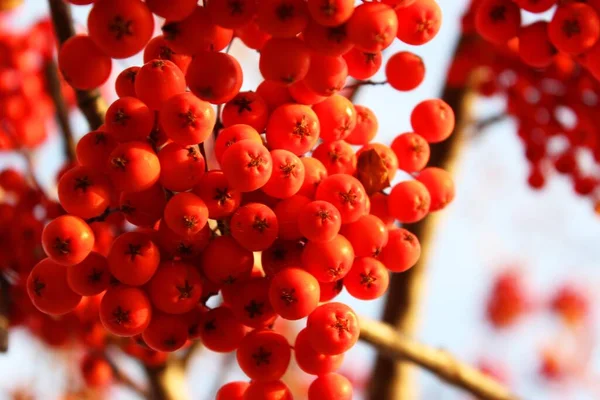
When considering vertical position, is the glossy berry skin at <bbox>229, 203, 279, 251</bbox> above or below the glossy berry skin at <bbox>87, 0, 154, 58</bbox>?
below

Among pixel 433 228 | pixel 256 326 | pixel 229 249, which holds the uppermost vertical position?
pixel 229 249

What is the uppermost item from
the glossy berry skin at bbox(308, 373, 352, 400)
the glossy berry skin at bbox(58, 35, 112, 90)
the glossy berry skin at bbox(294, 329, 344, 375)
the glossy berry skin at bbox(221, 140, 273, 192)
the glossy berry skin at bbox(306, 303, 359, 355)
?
the glossy berry skin at bbox(58, 35, 112, 90)

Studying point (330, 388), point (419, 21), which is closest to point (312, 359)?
point (330, 388)

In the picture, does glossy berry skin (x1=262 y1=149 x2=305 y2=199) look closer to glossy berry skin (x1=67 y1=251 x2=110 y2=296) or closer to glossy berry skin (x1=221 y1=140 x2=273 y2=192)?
glossy berry skin (x1=221 y1=140 x2=273 y2=192)

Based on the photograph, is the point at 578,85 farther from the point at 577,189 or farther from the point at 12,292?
the point at 12,292

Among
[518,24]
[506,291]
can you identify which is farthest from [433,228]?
[506,291]

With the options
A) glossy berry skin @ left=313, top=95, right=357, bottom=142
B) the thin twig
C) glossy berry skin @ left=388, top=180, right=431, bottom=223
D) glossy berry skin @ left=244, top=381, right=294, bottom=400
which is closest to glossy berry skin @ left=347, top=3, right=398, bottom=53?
glossy berry skin @ left=313, top=95, right=357, bottom=142
